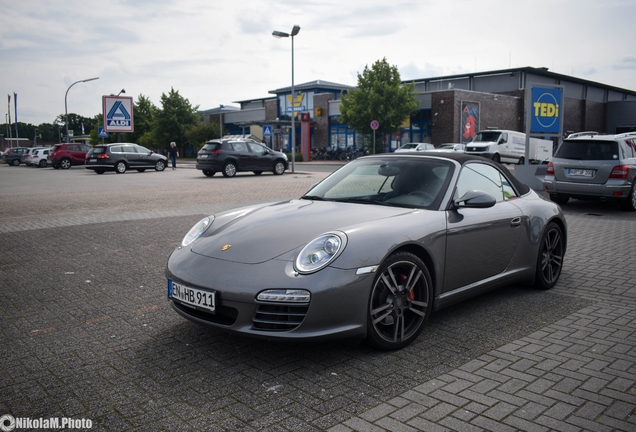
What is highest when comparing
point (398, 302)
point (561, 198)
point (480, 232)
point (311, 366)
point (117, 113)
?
point (117, 113)

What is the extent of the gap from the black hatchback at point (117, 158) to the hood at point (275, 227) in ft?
88.1

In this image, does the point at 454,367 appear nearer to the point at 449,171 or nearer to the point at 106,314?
the point at 449,171

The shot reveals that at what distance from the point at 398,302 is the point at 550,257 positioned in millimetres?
2571

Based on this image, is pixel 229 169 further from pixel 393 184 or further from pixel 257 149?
pixel 393 184

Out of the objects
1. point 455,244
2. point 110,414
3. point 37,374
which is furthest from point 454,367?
point 37,374

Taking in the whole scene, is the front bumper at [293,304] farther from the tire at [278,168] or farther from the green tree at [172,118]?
the green tree at [172,118]

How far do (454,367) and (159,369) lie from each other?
1913 millimetres

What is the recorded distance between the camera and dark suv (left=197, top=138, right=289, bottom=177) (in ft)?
80.3

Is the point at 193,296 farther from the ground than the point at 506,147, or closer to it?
closer to it

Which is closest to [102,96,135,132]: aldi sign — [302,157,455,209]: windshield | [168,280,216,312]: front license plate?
[302,157,455,209]: windshield

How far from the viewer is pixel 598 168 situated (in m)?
11.7

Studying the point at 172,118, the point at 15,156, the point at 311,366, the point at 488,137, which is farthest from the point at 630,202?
the point at 172,118

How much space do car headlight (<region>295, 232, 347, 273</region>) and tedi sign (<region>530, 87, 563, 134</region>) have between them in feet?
49.1

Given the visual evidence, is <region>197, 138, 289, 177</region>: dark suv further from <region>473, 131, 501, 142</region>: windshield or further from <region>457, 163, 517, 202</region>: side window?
<region>457, 163, 517, 202</region>: side window
